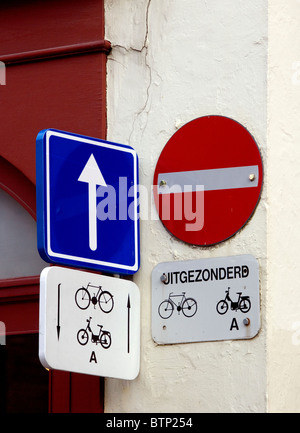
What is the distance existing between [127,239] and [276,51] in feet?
3.95

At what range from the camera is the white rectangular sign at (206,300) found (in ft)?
17.4

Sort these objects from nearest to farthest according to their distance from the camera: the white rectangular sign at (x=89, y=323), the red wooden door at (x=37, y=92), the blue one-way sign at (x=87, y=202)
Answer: the white rectangular sign at (x=89, y=323), the blue one-way sign at (x=87, y=202), the red wooden door at (x=37, y=92)

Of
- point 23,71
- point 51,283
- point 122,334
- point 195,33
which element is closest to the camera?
point 51,283

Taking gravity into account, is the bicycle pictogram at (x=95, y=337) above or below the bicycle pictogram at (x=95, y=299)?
below

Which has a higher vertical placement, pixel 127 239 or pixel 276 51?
pixel 276 51

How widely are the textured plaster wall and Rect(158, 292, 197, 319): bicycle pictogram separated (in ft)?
1.29

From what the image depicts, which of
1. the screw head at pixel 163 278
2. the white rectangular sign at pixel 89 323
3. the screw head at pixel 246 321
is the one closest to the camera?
the white rectangular sign at pixel 89 323

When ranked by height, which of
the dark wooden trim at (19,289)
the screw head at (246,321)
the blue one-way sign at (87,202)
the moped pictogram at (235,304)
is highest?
the blue one-way sign at (87,202)

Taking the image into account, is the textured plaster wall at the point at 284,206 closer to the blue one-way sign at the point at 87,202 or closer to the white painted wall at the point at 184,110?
the white painted wall at the point at 184,110

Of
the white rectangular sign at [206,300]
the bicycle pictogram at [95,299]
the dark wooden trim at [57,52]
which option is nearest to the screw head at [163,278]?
the white rectangular sign at [206,300]

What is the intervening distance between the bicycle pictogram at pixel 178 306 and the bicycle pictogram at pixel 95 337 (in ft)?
1.18

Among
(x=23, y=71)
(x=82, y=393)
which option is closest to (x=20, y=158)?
(x=23, y=71)

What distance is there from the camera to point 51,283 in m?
5.02

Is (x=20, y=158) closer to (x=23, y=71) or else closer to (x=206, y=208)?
(x=23, y=71)
